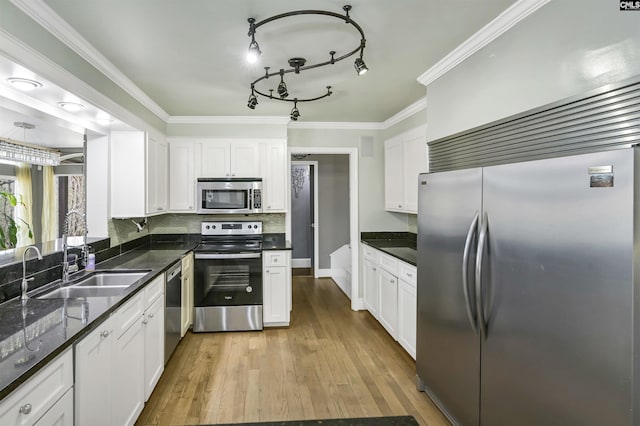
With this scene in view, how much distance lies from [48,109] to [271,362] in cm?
265

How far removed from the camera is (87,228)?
3.18m

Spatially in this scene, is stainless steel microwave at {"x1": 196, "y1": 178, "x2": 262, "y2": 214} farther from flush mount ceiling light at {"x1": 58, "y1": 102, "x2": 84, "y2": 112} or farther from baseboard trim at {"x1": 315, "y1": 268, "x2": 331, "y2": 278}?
baseboard trim at {"x1": 315, "y1": 268, "x2": 331, "y2": 278}

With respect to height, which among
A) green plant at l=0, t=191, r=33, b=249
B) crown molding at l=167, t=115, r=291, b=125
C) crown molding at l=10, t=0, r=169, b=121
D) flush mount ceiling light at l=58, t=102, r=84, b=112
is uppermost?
crown molding at l=167, t=115, r=291, b=125

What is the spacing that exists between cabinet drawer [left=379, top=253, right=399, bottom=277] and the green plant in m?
2.99

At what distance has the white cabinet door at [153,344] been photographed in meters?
2.49

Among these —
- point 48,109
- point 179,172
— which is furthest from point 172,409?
point 179,172

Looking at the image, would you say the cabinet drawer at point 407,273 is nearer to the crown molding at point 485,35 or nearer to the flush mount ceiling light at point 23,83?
the crown molding at point 485,35

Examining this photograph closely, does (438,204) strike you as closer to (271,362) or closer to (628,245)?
(628,245)

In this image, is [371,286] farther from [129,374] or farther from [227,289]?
→ [129,374]

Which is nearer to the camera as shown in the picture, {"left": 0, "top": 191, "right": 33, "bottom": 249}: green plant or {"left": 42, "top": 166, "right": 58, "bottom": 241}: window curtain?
{"left": 0, "top": 191, "right": 33, "bottom": 249}: green plant

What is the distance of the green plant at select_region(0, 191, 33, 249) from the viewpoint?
85.4 inches

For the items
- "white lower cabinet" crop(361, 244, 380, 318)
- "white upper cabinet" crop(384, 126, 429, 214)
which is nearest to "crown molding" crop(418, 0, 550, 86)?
"white upper cabinet" crop(384, 126, 429, 214)

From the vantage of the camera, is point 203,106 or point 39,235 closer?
point 39,235

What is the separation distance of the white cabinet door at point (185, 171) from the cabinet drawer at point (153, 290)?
1.53 metres
